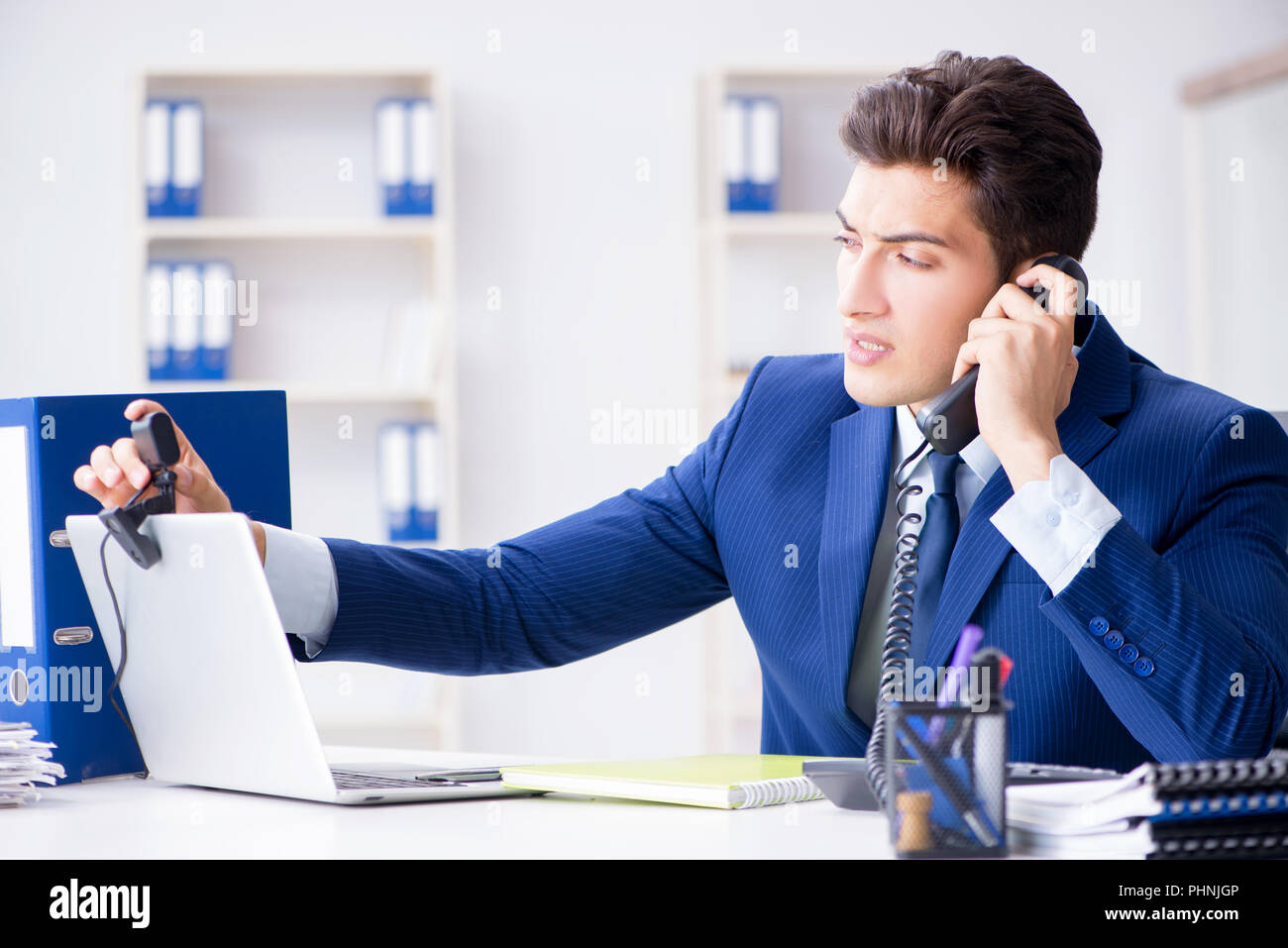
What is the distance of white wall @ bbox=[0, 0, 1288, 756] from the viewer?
12.7 feet

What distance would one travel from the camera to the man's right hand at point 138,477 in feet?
4.17

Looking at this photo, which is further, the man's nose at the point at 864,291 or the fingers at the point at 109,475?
the man's nose at the point at 864,291

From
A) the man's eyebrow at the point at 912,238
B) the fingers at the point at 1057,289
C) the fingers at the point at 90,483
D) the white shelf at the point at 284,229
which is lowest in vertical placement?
the fingers at the point at 90,483

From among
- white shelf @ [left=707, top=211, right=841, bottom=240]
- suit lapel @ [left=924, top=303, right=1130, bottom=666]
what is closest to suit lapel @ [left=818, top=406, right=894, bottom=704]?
suit lapel @ [left=924, top=303, right=1130, bottom=666]

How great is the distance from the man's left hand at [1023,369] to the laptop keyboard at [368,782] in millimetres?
606

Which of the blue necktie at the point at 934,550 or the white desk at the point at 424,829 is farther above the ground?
the blue necktie at the point at 934,550

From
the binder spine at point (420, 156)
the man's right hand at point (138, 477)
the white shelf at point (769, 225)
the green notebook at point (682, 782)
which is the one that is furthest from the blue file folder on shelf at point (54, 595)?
the white shelf at point (769, 225)

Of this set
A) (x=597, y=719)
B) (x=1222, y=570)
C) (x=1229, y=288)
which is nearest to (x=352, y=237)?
(x=597, y=719)

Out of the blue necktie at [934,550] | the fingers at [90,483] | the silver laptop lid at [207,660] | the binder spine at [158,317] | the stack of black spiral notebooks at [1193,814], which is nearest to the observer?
the stack of black spiral notebooks at [1193,814]

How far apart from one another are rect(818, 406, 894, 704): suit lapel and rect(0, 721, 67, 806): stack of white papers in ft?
2.53

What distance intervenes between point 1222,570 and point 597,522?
0.73 m

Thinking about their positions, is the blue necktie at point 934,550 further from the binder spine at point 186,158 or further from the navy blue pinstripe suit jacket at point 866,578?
the binder spine at point 186,158

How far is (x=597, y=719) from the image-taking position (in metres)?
4.03

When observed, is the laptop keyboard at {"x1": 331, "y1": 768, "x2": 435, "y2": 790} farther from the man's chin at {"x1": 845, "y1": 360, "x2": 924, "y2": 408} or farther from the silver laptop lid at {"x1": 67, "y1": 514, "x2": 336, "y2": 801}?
the man's chin at {"x1": 845, "y1": 360, "x2": 924, "y2": 408}
